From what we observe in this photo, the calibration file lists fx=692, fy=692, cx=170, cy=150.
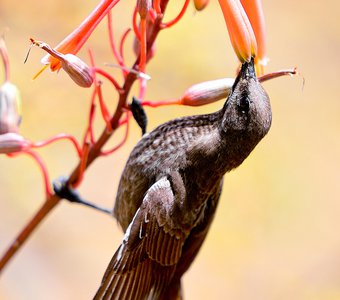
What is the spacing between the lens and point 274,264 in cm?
443

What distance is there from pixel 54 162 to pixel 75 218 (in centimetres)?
38

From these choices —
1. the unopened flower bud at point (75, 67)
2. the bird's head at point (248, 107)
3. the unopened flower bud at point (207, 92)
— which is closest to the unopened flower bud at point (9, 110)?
the unopened flower bud at point (75, 67)

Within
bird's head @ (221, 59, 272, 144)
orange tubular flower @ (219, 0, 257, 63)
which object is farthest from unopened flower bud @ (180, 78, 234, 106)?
orange tubular flower @ (219, 0, 257, 63)

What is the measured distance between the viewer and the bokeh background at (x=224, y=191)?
4129 millimetres

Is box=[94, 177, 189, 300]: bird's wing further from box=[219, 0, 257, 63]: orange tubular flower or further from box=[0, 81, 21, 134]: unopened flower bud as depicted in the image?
box=[219, 0, 257, 63]: orange tubular flower

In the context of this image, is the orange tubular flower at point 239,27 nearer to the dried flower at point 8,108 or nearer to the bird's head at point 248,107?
the bird's head at point 248,107

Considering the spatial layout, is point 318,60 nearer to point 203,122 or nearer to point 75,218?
point 75,218

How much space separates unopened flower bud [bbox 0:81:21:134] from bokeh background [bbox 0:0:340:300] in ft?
7.19

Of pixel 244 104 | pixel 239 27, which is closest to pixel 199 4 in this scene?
pixel 239 27

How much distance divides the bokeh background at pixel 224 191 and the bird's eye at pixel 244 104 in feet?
8.16

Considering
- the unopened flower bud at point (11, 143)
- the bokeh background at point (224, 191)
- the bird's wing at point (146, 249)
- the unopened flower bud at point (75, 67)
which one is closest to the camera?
the unopened flower bud at point (75, 67)

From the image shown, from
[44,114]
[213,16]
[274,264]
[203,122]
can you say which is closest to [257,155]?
[274,264]

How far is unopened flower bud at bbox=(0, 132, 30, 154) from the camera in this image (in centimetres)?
174

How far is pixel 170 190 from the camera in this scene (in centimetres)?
191
